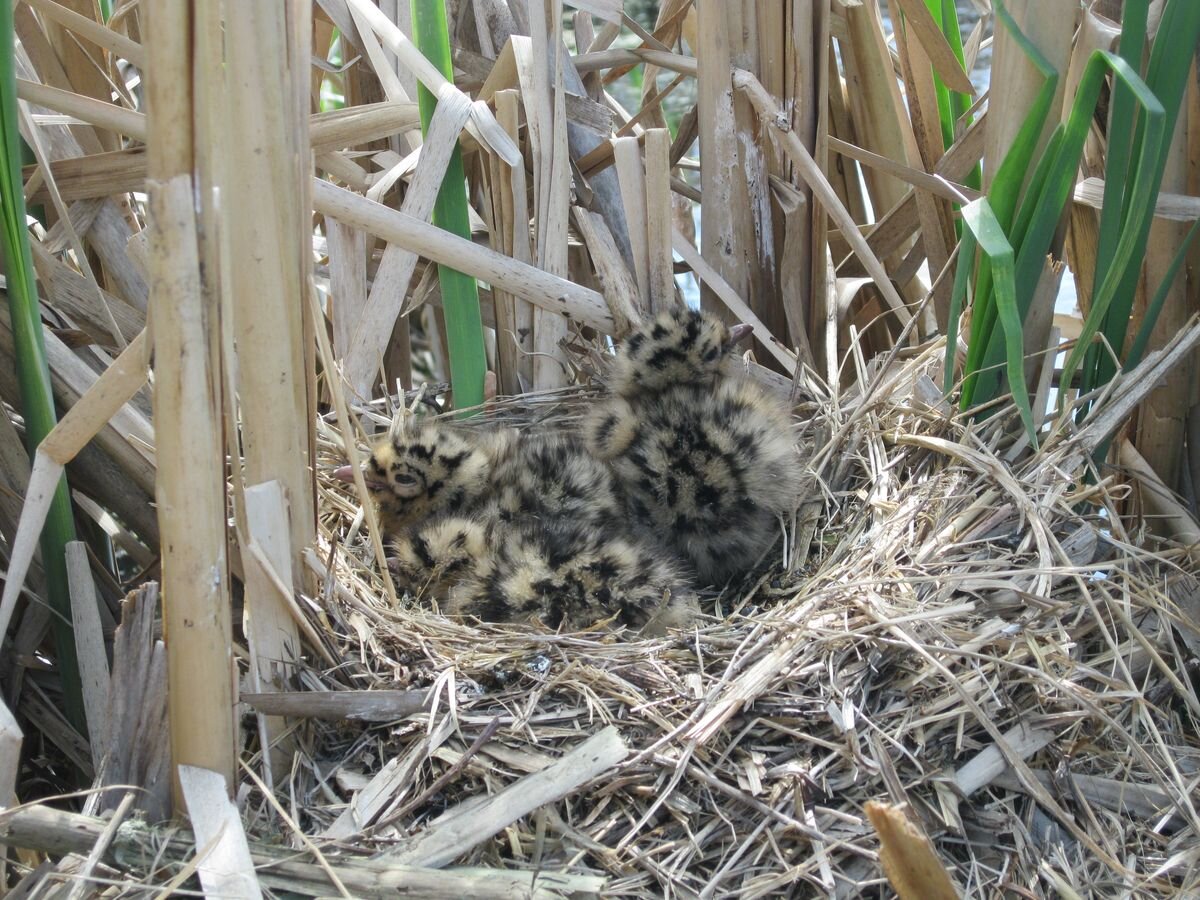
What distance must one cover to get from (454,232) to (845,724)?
1512 millimetres

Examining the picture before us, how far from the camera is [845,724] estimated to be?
1.83m

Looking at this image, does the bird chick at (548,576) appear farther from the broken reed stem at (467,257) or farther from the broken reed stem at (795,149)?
the broken reed stem at (795,149)

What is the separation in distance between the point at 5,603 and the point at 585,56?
1.94 meters

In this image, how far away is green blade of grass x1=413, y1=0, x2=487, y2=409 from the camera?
2.69m

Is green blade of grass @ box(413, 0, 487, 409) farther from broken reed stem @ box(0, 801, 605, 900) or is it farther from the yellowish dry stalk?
the yellowish dry stalk

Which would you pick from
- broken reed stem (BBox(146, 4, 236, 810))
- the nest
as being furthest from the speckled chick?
broken reed stem (BBox(146, 4, 236, 810))

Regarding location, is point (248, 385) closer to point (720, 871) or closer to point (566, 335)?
point (720, 871)

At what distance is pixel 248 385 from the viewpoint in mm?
1681

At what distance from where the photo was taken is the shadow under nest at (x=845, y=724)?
69.2 inches

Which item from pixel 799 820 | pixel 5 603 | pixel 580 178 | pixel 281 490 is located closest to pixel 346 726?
pixel 281 490

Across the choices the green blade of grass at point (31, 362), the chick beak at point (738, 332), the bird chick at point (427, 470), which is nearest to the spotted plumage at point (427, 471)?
the bird chick at point (427, 470)

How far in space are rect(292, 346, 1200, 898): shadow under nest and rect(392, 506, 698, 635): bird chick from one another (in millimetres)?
105

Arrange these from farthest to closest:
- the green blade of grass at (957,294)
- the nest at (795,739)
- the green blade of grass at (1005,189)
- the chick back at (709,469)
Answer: the chick back at (709,469) → the green blade of grass at (957,294) → the green blade of grass at (1005,189) → the nest at (795,739)

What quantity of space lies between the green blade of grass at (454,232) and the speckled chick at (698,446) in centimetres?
32
